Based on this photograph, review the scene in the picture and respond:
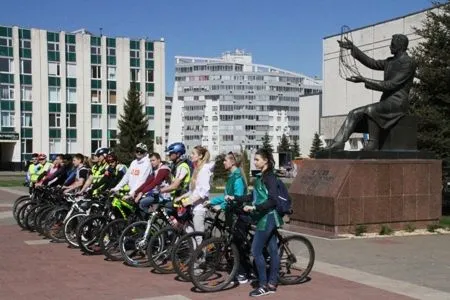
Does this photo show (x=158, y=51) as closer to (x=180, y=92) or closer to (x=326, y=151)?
(x=326, y=151)

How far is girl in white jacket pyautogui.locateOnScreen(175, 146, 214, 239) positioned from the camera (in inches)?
329

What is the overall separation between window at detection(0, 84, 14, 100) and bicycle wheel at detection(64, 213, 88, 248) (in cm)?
6264

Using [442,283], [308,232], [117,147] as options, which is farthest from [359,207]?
[117,147]

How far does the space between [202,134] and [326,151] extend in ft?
408

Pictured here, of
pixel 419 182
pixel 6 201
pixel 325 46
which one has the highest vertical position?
pixel 325 46

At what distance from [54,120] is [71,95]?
365cm

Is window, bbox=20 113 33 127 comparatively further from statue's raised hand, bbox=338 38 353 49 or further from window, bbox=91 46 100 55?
statue's raised hand, bbox=338 38 353 49

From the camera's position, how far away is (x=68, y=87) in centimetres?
7306

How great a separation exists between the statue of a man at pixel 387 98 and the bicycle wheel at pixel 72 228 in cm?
543

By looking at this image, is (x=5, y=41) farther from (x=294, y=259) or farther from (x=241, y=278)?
(x=294, y=259)

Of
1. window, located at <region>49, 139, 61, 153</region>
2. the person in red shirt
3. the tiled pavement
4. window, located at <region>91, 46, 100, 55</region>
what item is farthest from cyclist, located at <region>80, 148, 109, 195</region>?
window, located at <region>91, 46, 100, 55</region>

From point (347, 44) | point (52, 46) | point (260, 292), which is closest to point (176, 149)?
point (260, 292)

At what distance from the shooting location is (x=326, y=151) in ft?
42.9

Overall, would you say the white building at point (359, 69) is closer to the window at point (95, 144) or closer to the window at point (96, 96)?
the window at point (96, 96)
